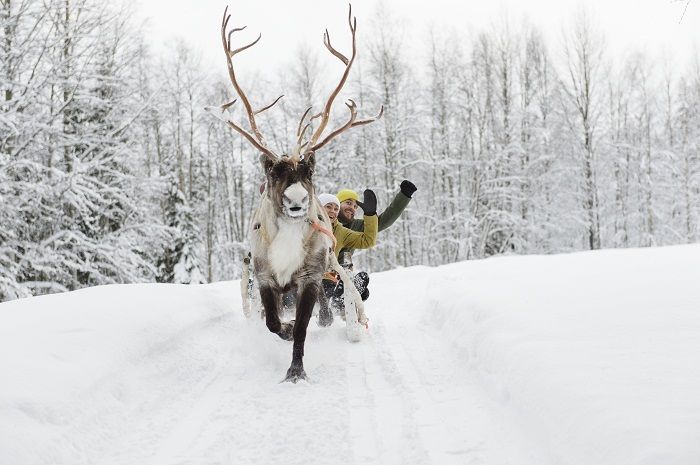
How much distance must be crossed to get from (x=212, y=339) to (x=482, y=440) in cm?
306

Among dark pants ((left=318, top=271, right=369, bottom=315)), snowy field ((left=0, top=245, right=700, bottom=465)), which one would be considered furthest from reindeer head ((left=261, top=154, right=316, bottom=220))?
dark pants ((left=318, top=271, right=369, bottom=315))

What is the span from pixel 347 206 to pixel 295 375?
3.38 meters

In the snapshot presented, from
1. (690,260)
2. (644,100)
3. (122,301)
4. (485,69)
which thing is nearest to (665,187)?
(644,100)

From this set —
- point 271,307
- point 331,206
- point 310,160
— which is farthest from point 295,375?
point 331,206

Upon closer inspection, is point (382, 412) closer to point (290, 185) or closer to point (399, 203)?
point (290, 185)

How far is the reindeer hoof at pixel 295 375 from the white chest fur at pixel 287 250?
834 mm

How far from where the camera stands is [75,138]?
35.6 ft

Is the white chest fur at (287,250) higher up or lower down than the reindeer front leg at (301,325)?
higher up

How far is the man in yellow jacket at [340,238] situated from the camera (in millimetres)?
5605

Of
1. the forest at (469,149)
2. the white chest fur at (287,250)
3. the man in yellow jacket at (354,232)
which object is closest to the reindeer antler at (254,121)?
the white chest fur at (287,250)

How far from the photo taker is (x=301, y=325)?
404cm

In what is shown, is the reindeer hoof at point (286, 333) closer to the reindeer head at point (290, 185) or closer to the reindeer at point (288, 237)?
the reindeer at point (288, 237)

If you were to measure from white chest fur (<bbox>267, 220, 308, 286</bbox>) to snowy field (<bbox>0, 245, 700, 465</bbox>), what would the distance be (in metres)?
0.73

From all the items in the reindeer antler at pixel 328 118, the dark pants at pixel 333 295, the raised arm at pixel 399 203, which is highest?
the reindeer antler at pixel 328 118
